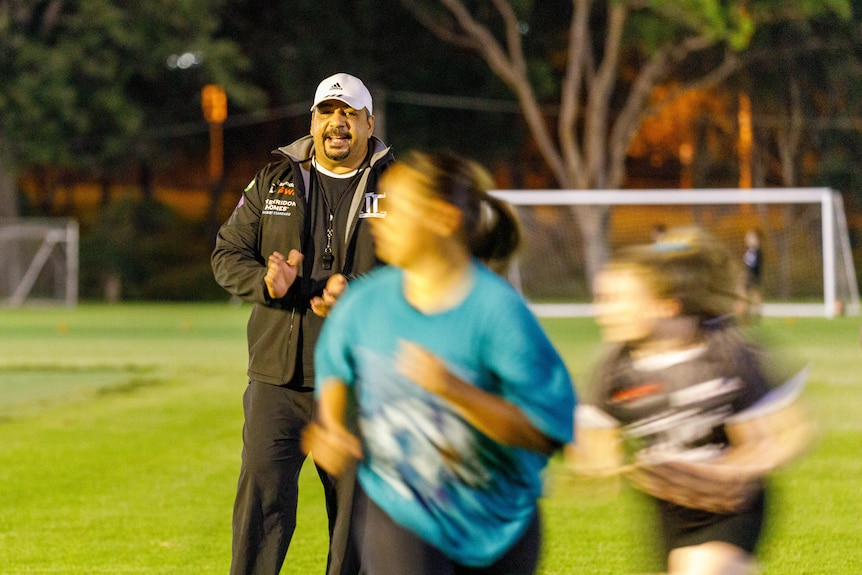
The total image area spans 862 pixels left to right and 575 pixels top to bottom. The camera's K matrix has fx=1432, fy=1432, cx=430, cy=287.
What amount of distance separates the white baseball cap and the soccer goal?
2558 centimetres

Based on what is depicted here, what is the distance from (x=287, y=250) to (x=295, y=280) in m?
0.15

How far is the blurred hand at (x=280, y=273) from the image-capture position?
5.14 m

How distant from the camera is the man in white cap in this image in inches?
218

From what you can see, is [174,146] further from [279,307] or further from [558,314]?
[279,307]

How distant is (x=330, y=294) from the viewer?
5.25 meters

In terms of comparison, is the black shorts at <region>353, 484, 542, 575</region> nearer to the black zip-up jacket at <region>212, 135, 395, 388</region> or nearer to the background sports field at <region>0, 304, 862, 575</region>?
the background sports field at <region>0, 304, 862, 575</region>

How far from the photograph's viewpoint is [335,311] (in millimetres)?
3779

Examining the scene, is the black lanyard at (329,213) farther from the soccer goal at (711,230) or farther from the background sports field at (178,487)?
the soccer goal at (711,230)

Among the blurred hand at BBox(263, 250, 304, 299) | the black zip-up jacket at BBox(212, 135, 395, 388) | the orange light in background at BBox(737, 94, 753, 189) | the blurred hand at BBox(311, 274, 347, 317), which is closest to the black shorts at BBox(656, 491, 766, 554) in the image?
the blurred hand at BBox(311, 274, 347, 317)

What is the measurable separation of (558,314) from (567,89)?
45.2ft

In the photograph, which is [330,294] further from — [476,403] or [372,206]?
[476,403]

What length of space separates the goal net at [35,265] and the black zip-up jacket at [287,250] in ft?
130

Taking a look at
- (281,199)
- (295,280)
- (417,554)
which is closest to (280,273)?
(295,280)

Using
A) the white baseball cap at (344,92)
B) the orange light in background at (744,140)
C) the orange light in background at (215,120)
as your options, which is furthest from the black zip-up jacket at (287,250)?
the orange light in background at (744,140)
